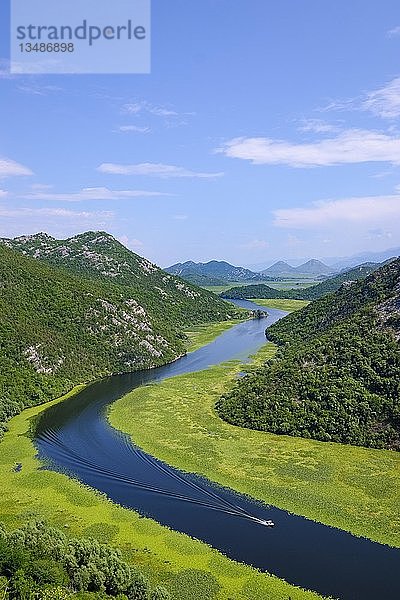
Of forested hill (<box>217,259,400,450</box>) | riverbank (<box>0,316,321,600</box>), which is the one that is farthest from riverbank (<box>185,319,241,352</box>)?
riverbank (<box>0,316,321,600</box>)

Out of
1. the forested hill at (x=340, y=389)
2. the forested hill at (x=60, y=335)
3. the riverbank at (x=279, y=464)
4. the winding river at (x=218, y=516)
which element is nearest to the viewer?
the winding river at (x=218, y=516)

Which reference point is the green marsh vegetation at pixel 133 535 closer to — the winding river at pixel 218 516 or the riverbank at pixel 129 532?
the riverbank at pixel 129 532

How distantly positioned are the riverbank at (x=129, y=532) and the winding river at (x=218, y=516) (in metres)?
1.56

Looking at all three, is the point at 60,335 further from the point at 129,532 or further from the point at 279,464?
the point at 129,532

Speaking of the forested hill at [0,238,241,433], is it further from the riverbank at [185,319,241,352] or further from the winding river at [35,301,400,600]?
the winding river at [35,301,400,600]

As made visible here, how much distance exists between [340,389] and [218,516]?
1415 inches

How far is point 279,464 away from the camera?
68.0 meters

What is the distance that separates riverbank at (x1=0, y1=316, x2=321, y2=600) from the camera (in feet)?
143

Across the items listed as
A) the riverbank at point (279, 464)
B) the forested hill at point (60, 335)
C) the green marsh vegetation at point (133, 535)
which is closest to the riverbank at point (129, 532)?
the green marsh vegetation at point (133, 535)

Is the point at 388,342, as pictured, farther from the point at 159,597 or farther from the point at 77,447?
the point at 159,597

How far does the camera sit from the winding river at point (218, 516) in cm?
4494

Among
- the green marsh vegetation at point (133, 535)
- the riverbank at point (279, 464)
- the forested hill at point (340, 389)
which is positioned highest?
the forested hill at point (340, 389)

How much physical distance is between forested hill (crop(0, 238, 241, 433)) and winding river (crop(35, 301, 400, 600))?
14846 mm

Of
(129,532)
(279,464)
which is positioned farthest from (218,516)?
(279,464)
